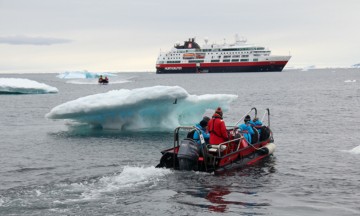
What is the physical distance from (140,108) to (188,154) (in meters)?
9.58

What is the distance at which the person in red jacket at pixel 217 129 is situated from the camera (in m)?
14.7

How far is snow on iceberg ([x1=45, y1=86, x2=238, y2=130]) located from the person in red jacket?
745cm

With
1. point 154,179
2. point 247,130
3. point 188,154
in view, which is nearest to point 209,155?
point 188,154

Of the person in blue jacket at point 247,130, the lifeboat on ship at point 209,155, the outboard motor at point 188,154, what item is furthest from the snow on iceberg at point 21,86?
the outboard motor at point 188,154

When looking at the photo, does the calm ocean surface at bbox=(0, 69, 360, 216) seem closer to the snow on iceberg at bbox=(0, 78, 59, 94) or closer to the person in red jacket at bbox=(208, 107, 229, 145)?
the person in red jacket at bbox=(208, 107, 229, 145)

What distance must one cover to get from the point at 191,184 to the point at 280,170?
152 inches

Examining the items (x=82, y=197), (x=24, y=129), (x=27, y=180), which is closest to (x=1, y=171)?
(x=27, y=180)

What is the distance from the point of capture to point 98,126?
25781 millimetres

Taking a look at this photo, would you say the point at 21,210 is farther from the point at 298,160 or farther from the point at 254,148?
the point at 298,160

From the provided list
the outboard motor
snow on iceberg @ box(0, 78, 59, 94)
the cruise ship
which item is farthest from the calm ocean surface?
the cruise ship

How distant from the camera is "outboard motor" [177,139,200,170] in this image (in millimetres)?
14195

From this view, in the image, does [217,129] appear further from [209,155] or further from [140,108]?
[140,108]

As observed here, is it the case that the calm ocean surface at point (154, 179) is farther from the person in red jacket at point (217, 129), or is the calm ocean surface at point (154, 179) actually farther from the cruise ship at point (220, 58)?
the cruise ship at point (220, 58)

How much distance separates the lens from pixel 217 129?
48.6 ft
